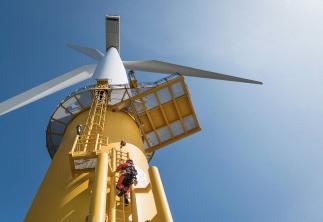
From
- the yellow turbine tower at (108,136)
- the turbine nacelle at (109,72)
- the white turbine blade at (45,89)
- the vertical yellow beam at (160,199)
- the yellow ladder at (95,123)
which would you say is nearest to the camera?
the vertical yellow beam at (160,199)

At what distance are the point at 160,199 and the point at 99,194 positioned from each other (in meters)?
1.66

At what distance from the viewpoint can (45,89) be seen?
65.7ft

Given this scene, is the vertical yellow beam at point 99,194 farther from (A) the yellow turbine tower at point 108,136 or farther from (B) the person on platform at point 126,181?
(B) the person on platform at point 126,181

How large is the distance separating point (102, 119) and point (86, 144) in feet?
9.75

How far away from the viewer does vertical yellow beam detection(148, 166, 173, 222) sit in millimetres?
7909

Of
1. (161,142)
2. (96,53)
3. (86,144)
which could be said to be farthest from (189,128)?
(96,53)

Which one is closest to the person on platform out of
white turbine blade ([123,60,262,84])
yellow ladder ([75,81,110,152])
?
Answer: yellow ladder ([75,81,110,152])

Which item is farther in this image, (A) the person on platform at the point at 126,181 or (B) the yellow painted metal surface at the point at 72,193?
(B) the yellow painted metal surface at the point at 72,193

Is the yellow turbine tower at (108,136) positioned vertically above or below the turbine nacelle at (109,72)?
below

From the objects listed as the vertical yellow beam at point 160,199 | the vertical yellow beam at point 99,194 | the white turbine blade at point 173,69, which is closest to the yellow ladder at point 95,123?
the vertical yellow beam at point 99,194

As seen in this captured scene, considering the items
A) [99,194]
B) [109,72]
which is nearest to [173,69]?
[109,72]

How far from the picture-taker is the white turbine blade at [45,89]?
17.8 meters

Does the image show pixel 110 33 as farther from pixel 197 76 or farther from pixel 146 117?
pixel 146 117

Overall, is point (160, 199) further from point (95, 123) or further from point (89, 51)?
point (89, 51)
